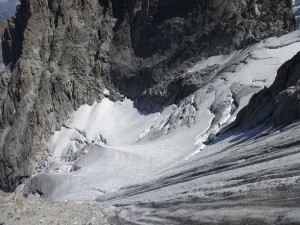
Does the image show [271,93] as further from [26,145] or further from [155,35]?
[26,145]

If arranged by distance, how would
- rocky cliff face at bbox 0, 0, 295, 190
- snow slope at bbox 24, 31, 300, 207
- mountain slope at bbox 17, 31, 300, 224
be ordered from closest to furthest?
mountain slope at bbox 17, 31, 300, 224
snow slope at bbox 24, 31, 300, 207
rocky cliff face at bbox 0, 0, 295, 190

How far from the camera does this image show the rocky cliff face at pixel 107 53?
41.3m

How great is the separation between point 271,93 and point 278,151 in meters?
8.48

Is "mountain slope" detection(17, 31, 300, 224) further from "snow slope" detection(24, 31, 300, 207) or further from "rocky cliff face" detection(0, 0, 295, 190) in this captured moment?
"rocky cliff face" detection(0, 0, 295, 190)

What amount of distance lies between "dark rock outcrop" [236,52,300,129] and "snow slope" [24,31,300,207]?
60.8 inches

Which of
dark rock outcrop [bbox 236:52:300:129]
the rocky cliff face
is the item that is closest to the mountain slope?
dark rock outcrop [bbox 236:52:300:129]

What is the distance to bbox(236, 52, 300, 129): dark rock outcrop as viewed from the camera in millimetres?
18766

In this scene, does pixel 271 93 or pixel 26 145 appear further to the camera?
pixel 26 145

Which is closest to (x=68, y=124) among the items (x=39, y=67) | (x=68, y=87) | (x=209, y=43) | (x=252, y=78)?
(x=68, y=87)

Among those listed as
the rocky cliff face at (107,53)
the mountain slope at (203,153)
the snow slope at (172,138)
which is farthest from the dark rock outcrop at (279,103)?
the rocky cliff face at (107,53)

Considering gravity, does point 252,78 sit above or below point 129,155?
above

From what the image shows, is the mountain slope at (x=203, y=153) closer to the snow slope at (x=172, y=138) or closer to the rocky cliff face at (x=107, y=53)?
the snow slope at (x=172, y=138)

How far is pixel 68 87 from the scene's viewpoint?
51938mm

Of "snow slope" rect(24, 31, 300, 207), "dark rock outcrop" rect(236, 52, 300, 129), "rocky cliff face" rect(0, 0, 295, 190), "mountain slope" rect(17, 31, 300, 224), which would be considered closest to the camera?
"mountain slope" rect(17, 31, 300, 224)
